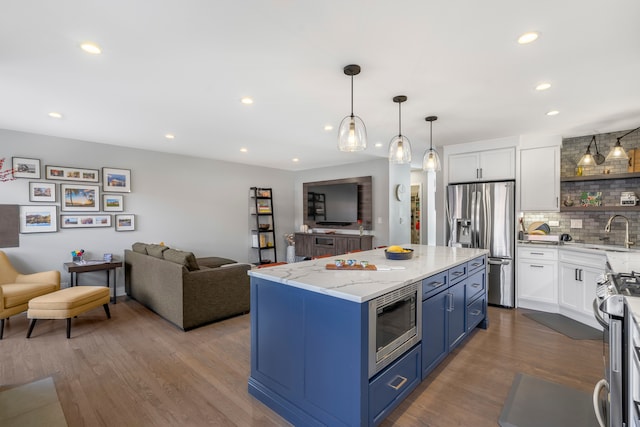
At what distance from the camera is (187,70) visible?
231cm

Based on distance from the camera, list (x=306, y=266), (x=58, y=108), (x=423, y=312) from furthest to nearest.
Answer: (x=58, y=108) < (x=306, y=266) < (x=423, y=312)

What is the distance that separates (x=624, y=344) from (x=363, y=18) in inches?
83.9

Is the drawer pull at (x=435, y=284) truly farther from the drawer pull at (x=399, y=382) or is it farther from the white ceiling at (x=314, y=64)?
the white ceiling at (x=314, y=64)

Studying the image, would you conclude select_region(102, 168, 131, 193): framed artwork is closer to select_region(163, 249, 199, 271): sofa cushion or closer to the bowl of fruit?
select_region(163, 249, 199, 271): sofa cushion

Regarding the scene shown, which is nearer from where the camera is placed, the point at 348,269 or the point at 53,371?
the point at 348,269

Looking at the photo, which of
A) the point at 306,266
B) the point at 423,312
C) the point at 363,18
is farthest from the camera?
the point at 306,266

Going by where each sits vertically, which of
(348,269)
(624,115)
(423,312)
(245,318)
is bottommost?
(245,318)

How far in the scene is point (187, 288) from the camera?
3.34 meters

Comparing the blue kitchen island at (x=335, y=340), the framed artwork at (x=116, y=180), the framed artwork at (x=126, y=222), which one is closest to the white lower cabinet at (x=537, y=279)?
the blue kitchen island at (x=335, y=340)

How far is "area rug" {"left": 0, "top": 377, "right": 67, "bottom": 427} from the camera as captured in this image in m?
1.91

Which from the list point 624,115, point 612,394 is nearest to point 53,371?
point 612,394

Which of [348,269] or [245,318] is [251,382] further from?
[245,318]

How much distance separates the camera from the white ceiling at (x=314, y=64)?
5.42 feet

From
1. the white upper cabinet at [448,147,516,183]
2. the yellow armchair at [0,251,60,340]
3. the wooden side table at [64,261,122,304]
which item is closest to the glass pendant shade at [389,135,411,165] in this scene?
the white upper cabinet at [448,147,516,183]
